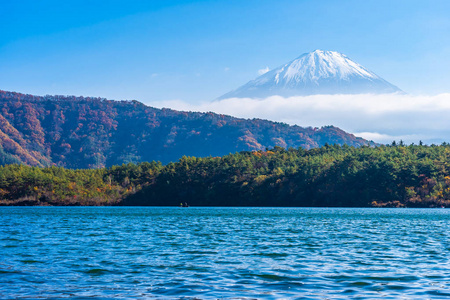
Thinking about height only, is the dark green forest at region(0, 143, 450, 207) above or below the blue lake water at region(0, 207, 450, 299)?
above

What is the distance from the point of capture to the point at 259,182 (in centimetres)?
17612

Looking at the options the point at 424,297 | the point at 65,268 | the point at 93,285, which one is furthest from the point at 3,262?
the point at 424,297

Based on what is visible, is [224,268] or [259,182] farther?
[259,182]

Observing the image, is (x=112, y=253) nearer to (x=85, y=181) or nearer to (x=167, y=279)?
(x=167, y=279)

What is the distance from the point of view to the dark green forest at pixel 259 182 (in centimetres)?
15562

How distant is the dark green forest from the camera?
15562cm

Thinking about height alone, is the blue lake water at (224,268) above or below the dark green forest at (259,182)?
below

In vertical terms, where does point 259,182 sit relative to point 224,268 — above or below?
above

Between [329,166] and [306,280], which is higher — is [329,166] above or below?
above

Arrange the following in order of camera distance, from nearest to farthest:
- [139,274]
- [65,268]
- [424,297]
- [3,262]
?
[424,297]
[139,274]
[65,268]
[3,262]

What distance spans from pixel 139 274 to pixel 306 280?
7.38 m

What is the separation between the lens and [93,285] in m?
22.6

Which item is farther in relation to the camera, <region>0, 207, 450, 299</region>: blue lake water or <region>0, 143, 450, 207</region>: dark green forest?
<region>0, 143, 450, 207</region>: dark green forest

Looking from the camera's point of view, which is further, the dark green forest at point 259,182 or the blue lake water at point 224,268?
the dark green forest at point 259,182
